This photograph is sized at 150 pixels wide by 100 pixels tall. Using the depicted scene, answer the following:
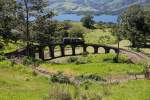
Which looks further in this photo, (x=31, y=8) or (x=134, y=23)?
(x=134, y=23)

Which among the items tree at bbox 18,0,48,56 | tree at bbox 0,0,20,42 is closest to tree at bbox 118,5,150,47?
tree at bbox 0,0,20,42

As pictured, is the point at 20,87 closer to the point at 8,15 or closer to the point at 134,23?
the point at 8,15

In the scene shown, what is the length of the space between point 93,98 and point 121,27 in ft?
445

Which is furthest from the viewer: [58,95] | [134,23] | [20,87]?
[134,23]

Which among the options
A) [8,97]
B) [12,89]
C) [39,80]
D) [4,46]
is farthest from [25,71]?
[4,46]

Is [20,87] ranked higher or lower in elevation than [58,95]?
lower

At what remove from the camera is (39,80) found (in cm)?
3756

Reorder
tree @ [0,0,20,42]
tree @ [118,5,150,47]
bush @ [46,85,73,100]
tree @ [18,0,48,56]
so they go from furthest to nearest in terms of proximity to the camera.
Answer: tree @ [118,5,150,47] → tree @ [0,0,20,42] → tree @ [18,0,48,56] → bush @ [46,85,73,100]

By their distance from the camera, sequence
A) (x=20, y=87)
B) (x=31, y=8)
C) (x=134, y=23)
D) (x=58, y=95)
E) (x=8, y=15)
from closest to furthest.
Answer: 1. (x=58, y=95)
2. (x=20, y=87)
3. (x=31, y=8)
4. (x=8, y=15)
5. (x=134, y=23)

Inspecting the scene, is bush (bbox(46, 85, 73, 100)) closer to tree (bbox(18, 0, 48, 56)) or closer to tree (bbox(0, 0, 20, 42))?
tree (bbox(18, 0, 48, 56))

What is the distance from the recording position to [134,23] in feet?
506

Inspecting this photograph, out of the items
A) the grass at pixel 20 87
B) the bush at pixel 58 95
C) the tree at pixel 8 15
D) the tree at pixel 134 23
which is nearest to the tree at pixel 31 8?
the tree at pixel 8 15

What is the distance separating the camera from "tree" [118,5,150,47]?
504 feet

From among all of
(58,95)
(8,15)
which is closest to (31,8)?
(8,15)
